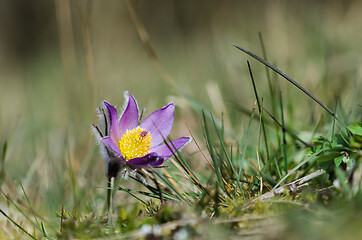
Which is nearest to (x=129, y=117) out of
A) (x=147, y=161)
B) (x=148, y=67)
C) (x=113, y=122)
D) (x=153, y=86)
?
(x=113, y=122)

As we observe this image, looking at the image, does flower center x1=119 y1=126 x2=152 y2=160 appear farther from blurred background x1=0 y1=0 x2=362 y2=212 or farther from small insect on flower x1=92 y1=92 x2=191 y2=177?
blurred background x1=0 y1=0 x2=362 y2=212

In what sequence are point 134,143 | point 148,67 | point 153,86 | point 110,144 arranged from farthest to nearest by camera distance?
1. point 148,67
2. point 153,86
3. point 134,143
4. point 110,144

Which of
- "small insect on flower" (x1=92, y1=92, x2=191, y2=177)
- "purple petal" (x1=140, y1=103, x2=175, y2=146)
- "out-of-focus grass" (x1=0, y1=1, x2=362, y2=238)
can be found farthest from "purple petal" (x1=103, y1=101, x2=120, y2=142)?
"out-of-focus grass" (x1=0, y1=1, x2=362, y2=238)

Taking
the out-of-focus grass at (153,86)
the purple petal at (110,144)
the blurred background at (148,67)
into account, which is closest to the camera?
the purple petal at (110,144)

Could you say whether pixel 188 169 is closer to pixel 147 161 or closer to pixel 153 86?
pixel 147 161

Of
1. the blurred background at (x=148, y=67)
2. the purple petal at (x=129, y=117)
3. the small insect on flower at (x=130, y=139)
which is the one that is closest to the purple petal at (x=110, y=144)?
the small insect on flower at (x=130, y=139)

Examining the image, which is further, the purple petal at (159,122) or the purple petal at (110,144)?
the purple petal at (159,122)

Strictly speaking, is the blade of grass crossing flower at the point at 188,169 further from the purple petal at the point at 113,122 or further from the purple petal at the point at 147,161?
the purple petal at the point at 113,122
